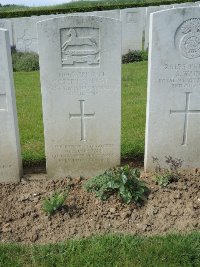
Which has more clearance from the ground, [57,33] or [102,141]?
[57,33]

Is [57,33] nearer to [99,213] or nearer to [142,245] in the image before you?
[99,213]

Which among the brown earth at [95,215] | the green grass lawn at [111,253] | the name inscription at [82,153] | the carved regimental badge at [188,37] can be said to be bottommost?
the green grass lawn at [111,253]

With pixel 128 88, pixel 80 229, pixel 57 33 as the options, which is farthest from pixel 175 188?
pixel 128 88

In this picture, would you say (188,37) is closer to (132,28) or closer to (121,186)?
(121,186)

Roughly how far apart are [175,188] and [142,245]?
0.89 meters

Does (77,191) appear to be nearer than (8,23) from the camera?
Yes

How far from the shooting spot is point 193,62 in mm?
3998

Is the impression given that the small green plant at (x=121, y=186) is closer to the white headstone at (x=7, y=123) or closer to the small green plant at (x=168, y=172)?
the small green plant at (x=168, y=172)

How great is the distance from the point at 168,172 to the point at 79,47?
1.65 meters

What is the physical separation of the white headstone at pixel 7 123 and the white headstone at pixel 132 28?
27.6 feet

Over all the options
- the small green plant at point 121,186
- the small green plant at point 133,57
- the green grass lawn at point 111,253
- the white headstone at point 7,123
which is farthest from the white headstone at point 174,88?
the small green plant at point 133,57

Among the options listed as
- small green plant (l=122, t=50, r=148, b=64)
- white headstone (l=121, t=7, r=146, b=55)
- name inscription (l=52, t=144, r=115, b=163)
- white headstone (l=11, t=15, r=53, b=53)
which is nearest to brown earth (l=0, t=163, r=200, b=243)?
name inscription (l=52, t=144, r=115, b=163)

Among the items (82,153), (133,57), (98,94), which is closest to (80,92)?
(98,94)

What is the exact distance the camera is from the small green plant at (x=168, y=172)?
13.3 ft
